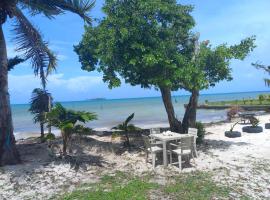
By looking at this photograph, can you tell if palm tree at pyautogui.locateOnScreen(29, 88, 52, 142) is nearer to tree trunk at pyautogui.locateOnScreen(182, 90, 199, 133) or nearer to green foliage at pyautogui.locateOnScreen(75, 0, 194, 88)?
green foliage at pyautogui.locateOnScreen(75, 0, 194, 88)

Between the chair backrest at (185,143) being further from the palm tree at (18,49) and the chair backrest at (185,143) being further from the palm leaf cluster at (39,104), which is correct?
the palm leaf cluster at (39,104)

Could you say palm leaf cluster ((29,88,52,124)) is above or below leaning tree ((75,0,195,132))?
below

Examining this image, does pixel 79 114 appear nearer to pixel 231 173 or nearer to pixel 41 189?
pixel 41 189

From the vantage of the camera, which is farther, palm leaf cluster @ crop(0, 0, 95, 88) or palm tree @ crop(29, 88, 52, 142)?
palm tree @ crop(29, 88, 52, 142)

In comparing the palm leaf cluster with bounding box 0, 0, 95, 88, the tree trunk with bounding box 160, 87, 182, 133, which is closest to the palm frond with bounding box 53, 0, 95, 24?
the palm leaf cluster with bounding box 0, 0, 95, 88

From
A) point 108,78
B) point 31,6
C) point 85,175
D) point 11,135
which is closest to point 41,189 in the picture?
point 85,175

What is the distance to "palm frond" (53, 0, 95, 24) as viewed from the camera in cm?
1114

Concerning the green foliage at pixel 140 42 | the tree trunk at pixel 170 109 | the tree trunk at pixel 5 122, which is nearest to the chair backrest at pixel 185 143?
the green foliage at pixel 140 42

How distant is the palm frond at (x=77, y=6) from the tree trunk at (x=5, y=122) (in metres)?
2.03

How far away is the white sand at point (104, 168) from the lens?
8.88 m

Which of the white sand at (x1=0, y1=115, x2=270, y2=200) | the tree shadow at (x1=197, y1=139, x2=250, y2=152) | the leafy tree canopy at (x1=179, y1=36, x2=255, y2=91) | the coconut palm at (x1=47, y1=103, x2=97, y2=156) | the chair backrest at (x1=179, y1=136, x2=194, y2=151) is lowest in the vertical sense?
the white sand at (x1=0, y1=115, x2=270, y2=200)

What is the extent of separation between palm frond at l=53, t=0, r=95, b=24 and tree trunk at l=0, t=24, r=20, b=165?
2.03 meters

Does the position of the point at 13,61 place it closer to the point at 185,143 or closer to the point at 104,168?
the point at 104,168

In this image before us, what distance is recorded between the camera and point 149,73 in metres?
12.4
